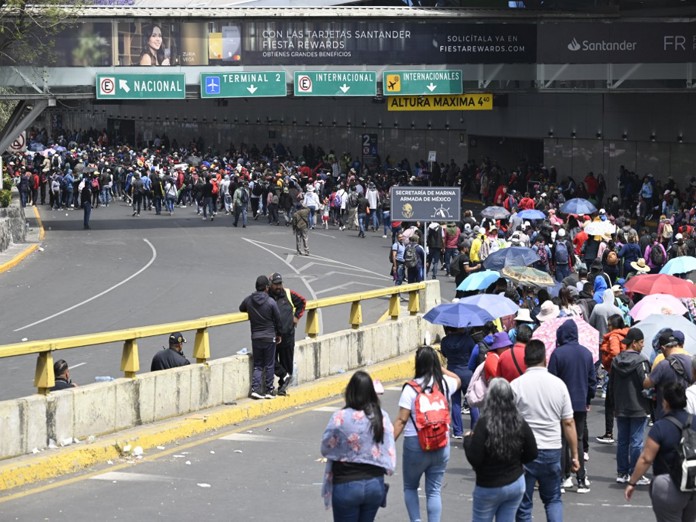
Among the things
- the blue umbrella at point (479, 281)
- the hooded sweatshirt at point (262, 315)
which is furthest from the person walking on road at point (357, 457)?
the blue umbrella at point (479, 281)

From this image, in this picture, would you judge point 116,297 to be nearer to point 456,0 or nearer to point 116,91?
point 116,91

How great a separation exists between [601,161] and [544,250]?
23.2m

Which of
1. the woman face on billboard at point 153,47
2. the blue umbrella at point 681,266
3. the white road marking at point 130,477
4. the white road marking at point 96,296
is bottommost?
the white road marking at point 96,296

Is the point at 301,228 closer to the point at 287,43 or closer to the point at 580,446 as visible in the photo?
the point at 287,43

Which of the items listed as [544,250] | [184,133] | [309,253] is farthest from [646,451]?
[184,133]

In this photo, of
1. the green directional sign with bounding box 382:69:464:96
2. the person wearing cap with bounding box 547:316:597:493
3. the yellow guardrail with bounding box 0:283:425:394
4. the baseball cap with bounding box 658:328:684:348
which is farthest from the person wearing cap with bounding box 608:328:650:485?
the green directional sign with bounding box 382:69:464:96

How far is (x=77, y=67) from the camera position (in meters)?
41.0

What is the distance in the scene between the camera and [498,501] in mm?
8148

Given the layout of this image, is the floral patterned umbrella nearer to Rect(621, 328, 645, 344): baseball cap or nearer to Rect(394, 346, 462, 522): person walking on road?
Rect(621, 328, 645, 344): baseball cap

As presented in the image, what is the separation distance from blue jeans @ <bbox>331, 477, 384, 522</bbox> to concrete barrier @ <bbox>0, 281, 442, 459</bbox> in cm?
443

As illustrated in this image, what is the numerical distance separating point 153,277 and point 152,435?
18074 millimetres

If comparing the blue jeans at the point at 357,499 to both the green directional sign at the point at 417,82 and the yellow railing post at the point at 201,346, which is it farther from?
the green directional sign at the point at 417,82

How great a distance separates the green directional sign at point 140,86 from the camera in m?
41.2

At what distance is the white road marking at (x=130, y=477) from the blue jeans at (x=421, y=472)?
3.05 m
